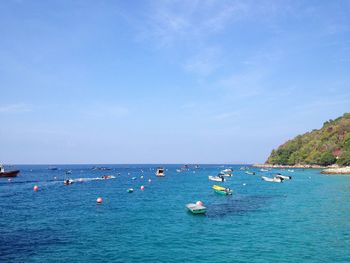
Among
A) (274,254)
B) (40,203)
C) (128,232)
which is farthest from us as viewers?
(40,203)

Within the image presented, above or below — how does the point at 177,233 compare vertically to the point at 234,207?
below

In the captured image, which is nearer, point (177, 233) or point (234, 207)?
point (177, 233)

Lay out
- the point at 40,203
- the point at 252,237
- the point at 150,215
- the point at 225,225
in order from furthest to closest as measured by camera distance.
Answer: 1. the point at 40,203
2. the point at 150,215
3. the point at 225,225
4. the point at 252,237

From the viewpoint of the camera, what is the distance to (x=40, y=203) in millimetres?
72688

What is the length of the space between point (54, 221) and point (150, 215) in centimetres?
1433

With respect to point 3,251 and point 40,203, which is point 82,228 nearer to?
point 3,251

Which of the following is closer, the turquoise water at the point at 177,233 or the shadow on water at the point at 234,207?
the turquoise water at the point at 177,233

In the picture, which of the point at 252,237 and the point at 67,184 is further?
the point at 67,184

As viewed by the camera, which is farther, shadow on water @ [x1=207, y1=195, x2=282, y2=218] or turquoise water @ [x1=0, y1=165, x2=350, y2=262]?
shadow on water @ [x1=207, y1=195, x2=282, y2=218]

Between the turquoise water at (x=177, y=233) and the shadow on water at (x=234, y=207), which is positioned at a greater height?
the shadow on water at (x=234, y=207)

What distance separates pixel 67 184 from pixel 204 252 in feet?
328

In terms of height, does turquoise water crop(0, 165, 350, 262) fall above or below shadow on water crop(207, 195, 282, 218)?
below

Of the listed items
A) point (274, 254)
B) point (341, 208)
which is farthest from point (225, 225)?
point (341, 208)

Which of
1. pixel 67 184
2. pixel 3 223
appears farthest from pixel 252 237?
pixel 67 184
